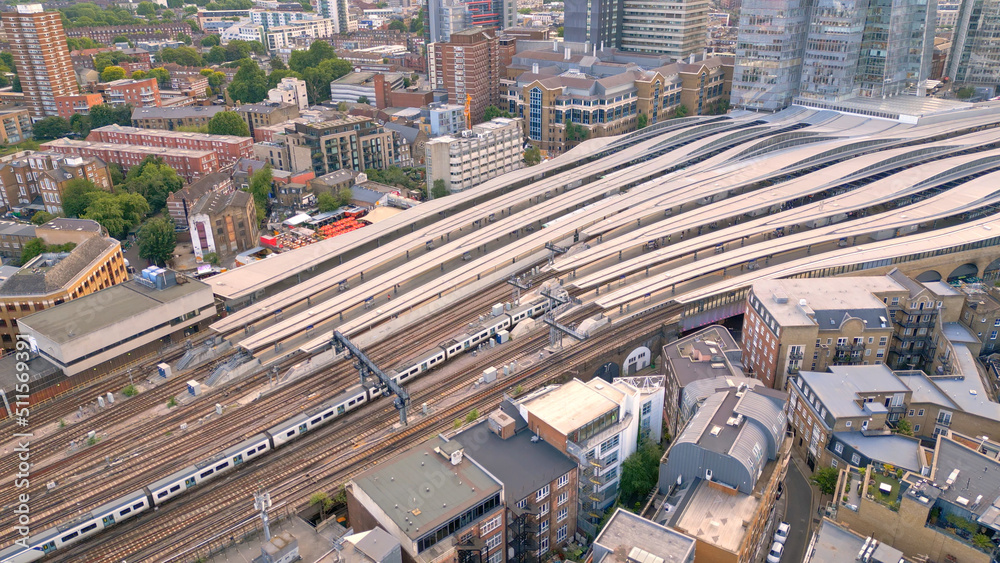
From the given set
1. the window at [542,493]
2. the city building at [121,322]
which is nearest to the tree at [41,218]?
the city building at [121,322]

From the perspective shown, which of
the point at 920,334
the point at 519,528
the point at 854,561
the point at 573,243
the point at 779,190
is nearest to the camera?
the point at 854,561

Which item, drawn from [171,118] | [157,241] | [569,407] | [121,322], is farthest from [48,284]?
[171,118]

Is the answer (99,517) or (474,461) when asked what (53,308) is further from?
(474,461)

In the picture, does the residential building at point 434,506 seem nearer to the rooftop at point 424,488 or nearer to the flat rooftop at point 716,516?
the rooftop at point 424,488

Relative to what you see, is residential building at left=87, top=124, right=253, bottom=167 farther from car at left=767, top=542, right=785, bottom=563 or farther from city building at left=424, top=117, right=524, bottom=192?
car at left=767, top=542, right=785, bottom=563

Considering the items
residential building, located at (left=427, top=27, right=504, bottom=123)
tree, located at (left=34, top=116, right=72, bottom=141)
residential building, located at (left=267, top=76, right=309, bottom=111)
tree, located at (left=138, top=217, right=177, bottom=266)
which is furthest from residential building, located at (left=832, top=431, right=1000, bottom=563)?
tree, located at (left=34, top=116, right=72, bottom=141)

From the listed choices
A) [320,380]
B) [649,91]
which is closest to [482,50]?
[649,91]

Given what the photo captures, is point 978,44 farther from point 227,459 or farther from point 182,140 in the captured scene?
point 227,459
